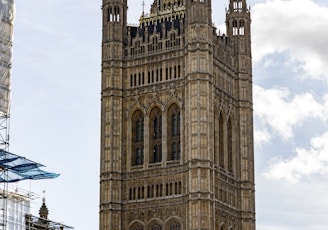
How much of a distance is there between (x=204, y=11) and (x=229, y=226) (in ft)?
57.8

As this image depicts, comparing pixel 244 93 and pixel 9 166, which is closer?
pixel 9 166

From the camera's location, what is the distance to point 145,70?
98.8m

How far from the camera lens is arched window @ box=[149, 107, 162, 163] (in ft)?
318

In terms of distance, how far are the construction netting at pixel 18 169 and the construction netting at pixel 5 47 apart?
8.52ft

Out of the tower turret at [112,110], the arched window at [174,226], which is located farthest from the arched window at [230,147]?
the tower turret at [112,110]

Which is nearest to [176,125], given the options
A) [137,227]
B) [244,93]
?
[244,93]

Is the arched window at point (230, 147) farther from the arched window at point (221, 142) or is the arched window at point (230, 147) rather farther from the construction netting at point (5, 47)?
the construction netting at point (5, 47)

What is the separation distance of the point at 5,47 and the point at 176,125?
1242 inches

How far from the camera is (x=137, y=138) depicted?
9838 centimetres

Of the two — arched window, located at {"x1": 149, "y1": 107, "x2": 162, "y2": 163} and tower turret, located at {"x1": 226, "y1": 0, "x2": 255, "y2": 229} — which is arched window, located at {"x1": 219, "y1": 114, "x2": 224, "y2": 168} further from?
arched window, located at {"x1": 149, "y1": 107, "x2": 162, "y2": 163}

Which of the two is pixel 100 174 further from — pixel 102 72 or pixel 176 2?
pixel 176 2

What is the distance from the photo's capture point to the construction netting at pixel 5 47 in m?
66.1

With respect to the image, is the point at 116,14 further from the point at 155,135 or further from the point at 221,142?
the point at 221,142

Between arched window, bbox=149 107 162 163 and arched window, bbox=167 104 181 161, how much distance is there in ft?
3.05
